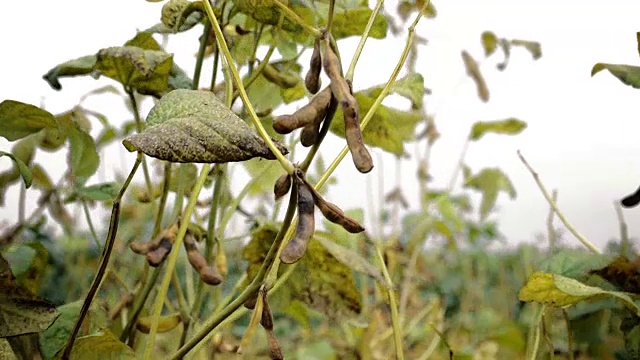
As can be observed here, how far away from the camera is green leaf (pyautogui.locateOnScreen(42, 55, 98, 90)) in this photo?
1.94ft

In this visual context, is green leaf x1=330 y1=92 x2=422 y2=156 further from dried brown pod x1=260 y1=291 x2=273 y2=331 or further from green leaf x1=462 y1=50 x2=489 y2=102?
green leaf x1=462 y1=50 x2=489 y2=102

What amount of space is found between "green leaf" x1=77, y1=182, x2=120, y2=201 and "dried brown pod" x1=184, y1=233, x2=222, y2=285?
8.0 inches

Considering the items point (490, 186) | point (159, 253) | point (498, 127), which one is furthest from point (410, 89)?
point (490, 186)

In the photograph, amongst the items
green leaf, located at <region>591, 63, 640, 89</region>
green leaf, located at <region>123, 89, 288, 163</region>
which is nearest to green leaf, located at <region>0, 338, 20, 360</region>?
green leaf, located at <region>123, 89, 288, 163</region>

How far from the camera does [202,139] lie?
1.15 feet

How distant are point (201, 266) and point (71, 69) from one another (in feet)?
0.66

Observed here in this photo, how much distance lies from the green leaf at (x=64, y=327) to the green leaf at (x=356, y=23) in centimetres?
32

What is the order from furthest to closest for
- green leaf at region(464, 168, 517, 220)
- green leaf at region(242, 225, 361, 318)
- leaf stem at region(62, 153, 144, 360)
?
green leaf at region(464, 168, 517, 220) < green leaf at region(242, 225, 361, 318) < leaf stem at region(62, 153, 144, 360)

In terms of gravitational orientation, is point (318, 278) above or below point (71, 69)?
below

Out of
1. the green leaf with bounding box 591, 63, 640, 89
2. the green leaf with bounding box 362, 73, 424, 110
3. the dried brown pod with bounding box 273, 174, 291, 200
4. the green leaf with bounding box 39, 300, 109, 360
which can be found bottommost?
the green leaf with bounding box 39, 300, 109, 360

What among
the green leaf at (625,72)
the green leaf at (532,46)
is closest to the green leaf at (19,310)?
the green leaf at (625,72)

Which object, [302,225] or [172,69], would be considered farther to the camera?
[172,69]

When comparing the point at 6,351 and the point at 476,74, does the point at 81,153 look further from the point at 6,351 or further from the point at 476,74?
the point at 476,74

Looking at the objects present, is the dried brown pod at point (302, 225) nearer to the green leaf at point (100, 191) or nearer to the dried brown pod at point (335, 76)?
the dried brown pod at point (335, 76)
